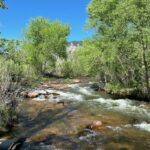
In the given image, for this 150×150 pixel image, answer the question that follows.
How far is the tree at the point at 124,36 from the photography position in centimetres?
3300

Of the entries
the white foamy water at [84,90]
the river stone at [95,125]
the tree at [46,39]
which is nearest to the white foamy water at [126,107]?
the river stone at [95,125]

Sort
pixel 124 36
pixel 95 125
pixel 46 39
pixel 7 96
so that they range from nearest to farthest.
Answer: pixel 7 96 → pixel 95 125 → pixel 124 36 → pixel 46 39

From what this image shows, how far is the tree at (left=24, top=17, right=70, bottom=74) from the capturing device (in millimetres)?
90438

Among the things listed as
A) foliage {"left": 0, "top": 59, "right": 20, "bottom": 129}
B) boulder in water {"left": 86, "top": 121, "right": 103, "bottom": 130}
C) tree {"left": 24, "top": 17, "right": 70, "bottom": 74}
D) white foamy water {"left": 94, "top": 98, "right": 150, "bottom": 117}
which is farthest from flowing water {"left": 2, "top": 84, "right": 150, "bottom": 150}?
tree {"left": 24, "top": 17, "right": 70, "bottom": 74}

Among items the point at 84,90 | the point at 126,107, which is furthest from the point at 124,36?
the point at 84,90

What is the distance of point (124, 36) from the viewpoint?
38000mm

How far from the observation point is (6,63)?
19.6 meters

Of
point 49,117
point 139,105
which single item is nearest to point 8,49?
point 49,117

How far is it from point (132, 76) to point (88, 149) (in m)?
26.2

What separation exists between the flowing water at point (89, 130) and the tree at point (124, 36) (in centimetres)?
696

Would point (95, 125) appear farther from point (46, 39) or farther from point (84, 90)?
point (46, 39)

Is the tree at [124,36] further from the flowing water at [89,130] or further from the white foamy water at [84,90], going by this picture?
the flowing water at [89,130]

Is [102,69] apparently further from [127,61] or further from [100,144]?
[100,144]

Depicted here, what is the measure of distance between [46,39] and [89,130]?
239ft
